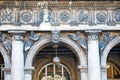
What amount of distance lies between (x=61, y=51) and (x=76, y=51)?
9.16 ft

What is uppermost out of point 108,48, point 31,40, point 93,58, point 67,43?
point 31,40

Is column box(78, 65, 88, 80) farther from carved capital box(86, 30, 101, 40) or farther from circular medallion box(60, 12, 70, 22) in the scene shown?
circular medallion box(60, 12, 70, 22)

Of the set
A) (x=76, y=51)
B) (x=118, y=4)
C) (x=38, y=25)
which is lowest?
(x=76, y=51)

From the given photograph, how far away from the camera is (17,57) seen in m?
15.2

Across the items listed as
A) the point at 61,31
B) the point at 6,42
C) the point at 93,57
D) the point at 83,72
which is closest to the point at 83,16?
the point at 61,31

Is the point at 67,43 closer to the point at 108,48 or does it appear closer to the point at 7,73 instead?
the point at 108,48

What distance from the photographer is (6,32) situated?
1562cm

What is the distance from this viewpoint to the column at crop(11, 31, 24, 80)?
15.1 m

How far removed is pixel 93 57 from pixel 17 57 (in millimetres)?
3276

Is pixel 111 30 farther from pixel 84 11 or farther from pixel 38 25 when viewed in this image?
pixel 38 25

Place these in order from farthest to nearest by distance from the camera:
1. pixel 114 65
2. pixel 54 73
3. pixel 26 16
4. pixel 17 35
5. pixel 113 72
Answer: pixel 113 72 → pixel 114 65 → pixel 54 73 → pixel 26 16 → pixel 17 35

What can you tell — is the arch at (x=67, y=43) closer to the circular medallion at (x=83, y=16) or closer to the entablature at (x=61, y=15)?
the entablature at (x=61, y=15)

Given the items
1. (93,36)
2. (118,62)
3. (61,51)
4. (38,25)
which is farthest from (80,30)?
(118,62)

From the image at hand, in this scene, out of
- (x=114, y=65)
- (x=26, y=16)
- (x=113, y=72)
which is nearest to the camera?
(x=26, y=16)
